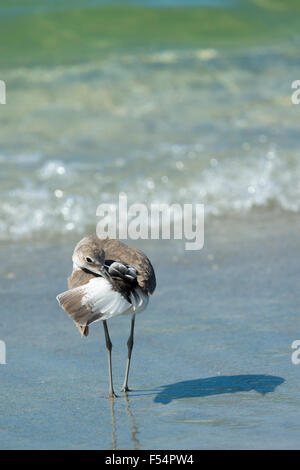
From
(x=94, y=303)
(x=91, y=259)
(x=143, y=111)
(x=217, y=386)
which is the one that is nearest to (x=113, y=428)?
(x=94, y=303)

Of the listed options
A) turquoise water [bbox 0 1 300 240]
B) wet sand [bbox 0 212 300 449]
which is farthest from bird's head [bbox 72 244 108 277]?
turquoise water [bbox 0 1 300 240]

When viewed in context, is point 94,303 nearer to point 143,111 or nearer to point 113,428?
point 113,428

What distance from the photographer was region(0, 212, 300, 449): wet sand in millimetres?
3625

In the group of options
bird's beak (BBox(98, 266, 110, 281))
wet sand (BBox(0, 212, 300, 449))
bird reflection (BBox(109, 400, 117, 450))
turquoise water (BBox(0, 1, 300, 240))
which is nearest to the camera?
bird reflection (BBox(109, 400, 117, 450))

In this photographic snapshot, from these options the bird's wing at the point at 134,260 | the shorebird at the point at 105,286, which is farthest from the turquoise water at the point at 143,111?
the shorebird at the point at 105,286

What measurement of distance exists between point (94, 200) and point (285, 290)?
226cm

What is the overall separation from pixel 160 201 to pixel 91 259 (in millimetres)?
3171

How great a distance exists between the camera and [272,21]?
1141cm

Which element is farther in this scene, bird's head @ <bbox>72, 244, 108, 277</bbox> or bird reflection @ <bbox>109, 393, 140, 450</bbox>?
bird's head @ <bbox>72, 244, 108, 277</bbox>

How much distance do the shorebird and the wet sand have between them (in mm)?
279

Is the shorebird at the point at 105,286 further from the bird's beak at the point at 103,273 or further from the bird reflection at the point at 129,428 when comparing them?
the bird reflection at the point at 129,428

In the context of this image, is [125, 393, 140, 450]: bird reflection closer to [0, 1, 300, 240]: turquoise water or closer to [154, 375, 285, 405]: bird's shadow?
[154, 375, 285, 405]: bird's shadow

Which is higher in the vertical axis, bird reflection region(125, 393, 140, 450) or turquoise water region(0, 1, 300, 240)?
turquoise water region(0, 1, 300, 240)

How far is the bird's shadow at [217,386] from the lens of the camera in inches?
158
